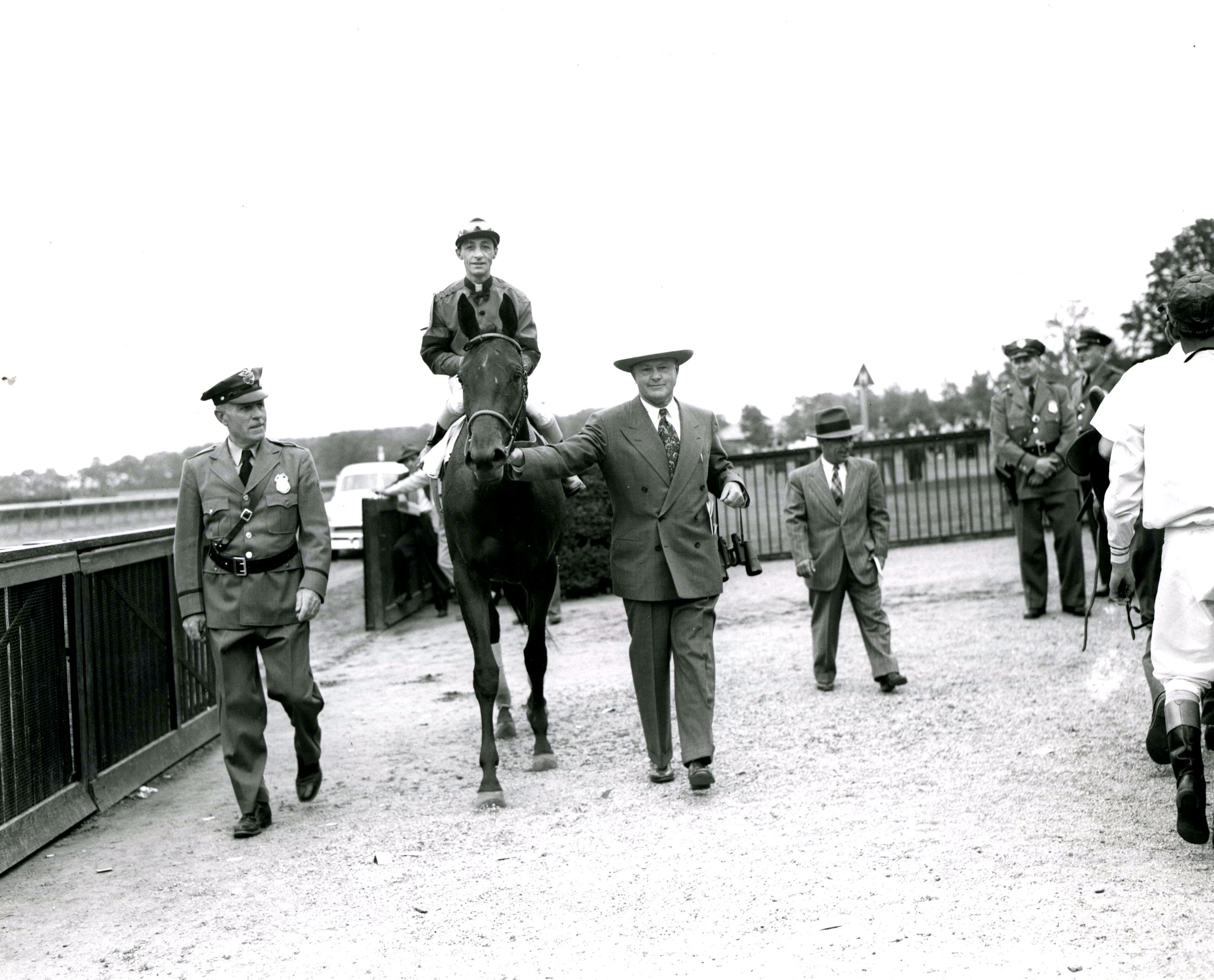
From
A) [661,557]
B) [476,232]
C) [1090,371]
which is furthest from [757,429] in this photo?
[661,557]

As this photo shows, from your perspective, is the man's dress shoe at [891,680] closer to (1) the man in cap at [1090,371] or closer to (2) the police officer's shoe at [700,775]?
(2) the police officer's shoe at [700,775]

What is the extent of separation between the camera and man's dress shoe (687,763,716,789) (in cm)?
602

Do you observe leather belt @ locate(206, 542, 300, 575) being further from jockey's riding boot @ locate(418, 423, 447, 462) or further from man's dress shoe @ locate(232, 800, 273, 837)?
jockey's riding boot @ locate(418, 423, 447, 462)

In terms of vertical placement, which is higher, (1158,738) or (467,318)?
(467,318)

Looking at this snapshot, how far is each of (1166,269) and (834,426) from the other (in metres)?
8.69

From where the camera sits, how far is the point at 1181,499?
14.8ft

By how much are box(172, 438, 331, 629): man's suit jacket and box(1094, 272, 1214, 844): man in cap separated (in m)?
3.77

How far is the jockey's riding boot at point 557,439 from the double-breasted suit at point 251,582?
4.37 ft

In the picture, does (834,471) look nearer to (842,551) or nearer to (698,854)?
(842,551)

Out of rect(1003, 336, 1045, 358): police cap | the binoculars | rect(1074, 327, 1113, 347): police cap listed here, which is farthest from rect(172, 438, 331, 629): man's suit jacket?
rect(1074, 327, 1113, 347): police cap

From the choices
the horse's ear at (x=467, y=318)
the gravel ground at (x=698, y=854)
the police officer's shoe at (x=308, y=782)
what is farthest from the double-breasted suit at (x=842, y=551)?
the police officer's shoe at (x=308, y=782)

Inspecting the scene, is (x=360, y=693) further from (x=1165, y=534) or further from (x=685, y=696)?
(x=1165, y=534)

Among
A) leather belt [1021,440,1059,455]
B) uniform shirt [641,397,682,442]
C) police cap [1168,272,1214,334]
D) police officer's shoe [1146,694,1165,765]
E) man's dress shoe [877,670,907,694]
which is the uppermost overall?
police cap [1168,272,1214,334]

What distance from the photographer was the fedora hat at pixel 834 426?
845cm
